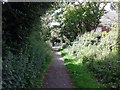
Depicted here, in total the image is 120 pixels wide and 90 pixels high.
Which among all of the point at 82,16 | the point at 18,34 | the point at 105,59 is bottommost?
the point at 105,59

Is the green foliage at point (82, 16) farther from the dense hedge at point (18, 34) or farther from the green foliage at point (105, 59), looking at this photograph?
the dense hedge at point (18, 34)

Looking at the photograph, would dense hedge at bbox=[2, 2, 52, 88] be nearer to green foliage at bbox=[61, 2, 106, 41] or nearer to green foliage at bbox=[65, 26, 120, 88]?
green foliage at bbox=[65, 26, 120, 88]

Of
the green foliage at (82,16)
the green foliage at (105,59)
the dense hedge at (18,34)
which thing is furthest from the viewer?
the green foliage at (82,16)

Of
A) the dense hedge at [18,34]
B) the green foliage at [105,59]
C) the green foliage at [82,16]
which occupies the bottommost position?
the green foliage at [105,59]

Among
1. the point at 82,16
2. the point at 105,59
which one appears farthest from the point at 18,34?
the point at 82,16

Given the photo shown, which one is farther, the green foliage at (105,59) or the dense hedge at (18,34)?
the green foliage at (105,59)

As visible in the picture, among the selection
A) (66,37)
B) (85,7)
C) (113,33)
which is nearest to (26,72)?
(113,33)

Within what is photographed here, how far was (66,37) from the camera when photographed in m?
44.4

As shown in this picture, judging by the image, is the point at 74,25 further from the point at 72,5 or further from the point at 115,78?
the point at 115,78

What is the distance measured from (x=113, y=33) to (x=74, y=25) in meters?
20.2

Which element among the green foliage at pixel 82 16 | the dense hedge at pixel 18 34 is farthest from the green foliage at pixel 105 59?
the green foliage at pixel 82 16

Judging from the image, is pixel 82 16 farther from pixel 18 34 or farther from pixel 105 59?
pixel 18 34

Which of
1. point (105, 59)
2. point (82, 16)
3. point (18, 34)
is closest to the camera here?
point (18, 34)

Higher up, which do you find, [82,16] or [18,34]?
[82,16]
